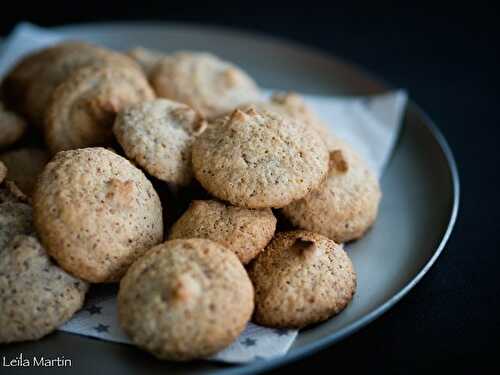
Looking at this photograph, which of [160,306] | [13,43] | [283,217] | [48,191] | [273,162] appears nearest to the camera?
[160,306]

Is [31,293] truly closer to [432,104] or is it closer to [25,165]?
[25,165]

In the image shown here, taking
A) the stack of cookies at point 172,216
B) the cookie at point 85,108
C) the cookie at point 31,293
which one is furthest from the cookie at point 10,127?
the cookie at point 31,293

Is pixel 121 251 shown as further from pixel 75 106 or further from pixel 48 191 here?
pixel 75 106

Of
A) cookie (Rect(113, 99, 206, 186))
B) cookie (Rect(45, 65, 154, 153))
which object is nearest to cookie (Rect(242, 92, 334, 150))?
cookie (Rect(113, 99, 206, 186))

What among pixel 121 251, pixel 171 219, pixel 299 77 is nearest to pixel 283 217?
pixel 171 219

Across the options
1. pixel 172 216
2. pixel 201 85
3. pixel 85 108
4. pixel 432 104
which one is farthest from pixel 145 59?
pixel 432 104

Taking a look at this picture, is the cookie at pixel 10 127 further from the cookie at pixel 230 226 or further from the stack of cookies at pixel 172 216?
the cookie at pixel 230 226

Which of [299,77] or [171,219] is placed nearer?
[171,219]
